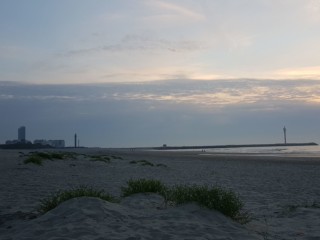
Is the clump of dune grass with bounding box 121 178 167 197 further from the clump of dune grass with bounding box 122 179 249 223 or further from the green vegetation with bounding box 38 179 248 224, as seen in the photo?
the clump of dune grass with bounding box 122 179 249 223

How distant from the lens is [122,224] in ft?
21.9

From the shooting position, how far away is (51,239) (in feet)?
19.3

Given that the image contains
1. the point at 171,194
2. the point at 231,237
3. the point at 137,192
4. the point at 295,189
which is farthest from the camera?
the point at 295,189

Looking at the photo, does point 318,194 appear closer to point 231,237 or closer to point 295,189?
point 295,189

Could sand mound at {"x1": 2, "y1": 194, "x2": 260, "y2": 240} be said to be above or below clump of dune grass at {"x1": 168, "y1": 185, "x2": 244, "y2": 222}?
below

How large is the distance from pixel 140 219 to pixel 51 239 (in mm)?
1648

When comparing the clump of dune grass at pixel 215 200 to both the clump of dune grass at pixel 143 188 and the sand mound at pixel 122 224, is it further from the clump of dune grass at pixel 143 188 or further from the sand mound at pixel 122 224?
the clump of dune grass at pixel 143 188

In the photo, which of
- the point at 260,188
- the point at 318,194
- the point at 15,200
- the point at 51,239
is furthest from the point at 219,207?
the point at 260,188

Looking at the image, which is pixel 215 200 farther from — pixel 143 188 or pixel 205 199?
pixel 143 188

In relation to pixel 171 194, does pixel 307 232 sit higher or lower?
lower

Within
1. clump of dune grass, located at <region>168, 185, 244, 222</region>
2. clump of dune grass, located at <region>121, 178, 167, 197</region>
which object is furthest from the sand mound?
clump of dune grass, located at <region>121, 178, 167, 197</region>

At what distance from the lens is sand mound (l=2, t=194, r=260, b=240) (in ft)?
20.4

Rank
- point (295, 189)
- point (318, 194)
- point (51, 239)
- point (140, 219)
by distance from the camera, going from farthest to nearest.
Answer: point (295, 189) < point (318, 194) < point (140, 219) < point (51, 239)

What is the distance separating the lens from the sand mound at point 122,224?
621cm
